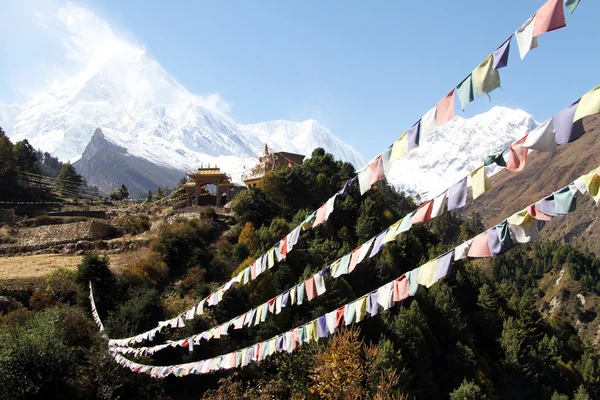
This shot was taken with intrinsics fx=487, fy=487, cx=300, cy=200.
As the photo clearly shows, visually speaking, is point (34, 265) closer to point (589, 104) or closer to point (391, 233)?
point (391, 233)

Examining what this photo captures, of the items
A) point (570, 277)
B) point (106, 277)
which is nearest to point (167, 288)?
point (106, 277)

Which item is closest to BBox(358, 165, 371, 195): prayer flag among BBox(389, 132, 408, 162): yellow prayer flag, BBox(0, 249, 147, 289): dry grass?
BBox(389, 132, 408, 162): yellow prayer flag

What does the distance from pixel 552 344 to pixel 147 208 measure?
42.0 meters

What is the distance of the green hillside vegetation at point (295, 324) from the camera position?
18.9 m

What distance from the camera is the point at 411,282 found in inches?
280

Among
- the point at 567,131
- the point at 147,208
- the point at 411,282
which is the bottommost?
the point at 411,282

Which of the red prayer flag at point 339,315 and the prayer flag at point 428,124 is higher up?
the prayer flag at point 428,124

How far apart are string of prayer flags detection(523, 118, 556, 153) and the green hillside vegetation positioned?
10.0m

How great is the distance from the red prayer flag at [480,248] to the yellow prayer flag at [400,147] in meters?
1.48

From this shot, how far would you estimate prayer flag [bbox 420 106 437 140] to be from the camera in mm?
6180

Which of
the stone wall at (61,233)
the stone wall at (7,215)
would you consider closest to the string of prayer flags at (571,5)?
the stone wall at (61,233)

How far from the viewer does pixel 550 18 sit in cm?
509

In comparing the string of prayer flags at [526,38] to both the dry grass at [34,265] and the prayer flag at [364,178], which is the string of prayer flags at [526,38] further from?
the dry grass at [34,265]

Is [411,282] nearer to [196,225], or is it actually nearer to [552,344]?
[196,225]
